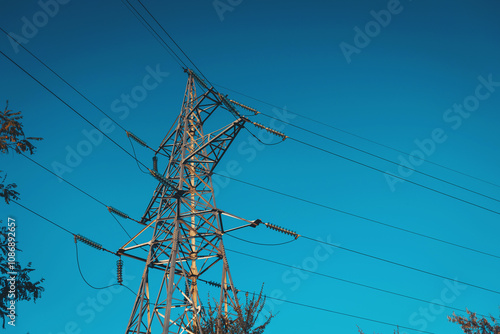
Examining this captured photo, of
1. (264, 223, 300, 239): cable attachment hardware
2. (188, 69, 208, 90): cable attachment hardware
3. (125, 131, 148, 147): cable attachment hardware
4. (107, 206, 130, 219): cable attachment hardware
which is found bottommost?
(107, 206, 130, 219): cable attachment hardware

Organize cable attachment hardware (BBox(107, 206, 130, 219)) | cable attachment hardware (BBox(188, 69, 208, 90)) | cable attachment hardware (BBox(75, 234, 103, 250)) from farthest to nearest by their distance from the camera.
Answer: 1. cable attachment hardware (BBox(188, 69, 208, 90))
2. cable attachment hardware (BBox(107, 206, 130, 219))
3. cable attachment hardware (BBox(75, 234, 103, 250))

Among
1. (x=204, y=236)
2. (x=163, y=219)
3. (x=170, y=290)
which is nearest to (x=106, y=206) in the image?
(x=163, y=219)

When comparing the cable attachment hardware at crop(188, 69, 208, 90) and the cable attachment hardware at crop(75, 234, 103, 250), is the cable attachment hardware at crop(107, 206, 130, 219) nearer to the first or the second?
the cable attachment hardware at crop(75, 234, 103, 250)

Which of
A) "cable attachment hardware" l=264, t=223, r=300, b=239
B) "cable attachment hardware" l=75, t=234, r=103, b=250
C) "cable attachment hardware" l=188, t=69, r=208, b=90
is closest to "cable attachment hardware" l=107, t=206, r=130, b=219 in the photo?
"cable attachment hardware" l=75, t=234, r=103, b=250

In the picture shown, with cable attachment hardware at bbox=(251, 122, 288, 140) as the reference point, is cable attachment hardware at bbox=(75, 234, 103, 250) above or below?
below

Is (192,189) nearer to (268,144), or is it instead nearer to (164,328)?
(268,144)

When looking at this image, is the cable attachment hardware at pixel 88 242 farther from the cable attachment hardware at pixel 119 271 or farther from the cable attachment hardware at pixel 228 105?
the cable attachment hardware at pixel 228 105

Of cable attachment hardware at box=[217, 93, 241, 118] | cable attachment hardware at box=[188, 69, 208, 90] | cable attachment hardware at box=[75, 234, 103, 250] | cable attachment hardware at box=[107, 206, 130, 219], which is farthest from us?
cable attachment hardware at box=[188, 69, 208, 90]

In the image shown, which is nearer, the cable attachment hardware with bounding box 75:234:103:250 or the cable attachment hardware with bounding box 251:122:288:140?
the cable attachment hardware with bounding box 75:234:103:250

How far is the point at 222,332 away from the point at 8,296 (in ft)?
16.2

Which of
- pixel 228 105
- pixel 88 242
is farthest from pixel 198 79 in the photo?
pixel 88 242

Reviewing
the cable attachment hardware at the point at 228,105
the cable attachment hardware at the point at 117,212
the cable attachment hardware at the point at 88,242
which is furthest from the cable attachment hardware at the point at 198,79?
the cable attachment hardware at the point at 88,242

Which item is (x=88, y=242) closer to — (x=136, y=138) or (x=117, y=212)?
(x=117, y=212)

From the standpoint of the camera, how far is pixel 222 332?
32.9ft
